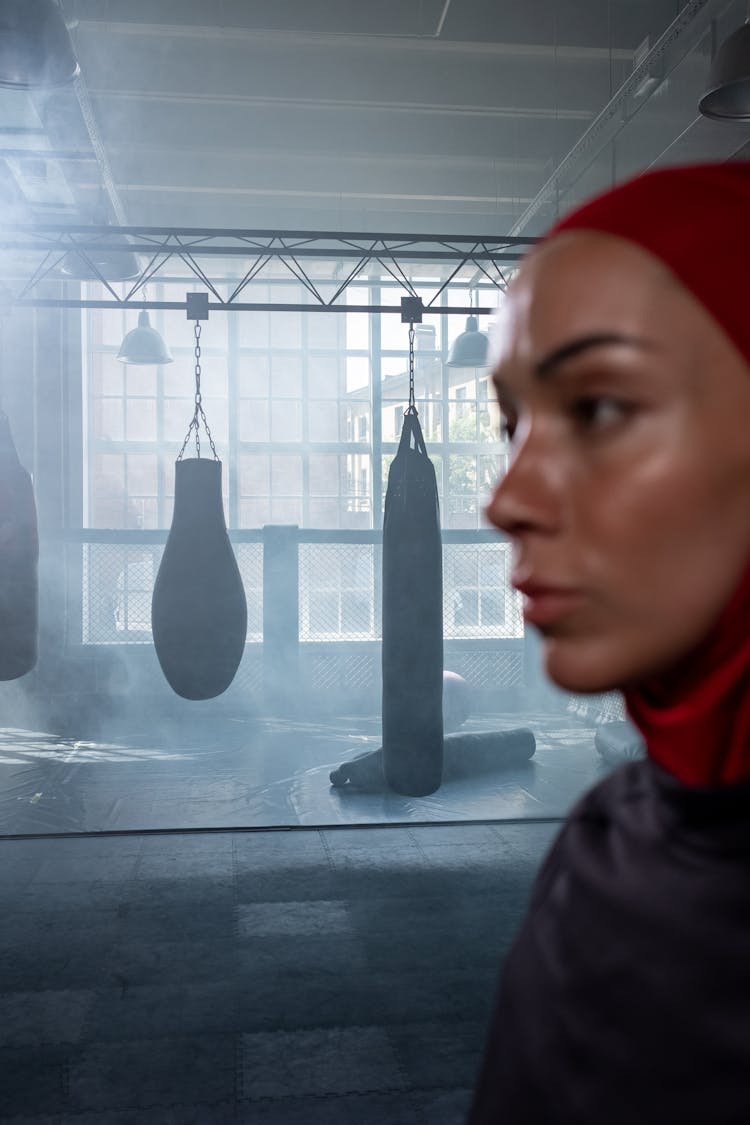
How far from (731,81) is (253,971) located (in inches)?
155

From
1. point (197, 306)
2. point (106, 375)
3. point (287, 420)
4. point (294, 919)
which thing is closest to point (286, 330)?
point (287, 420)

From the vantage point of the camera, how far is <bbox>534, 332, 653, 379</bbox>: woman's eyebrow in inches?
17.9

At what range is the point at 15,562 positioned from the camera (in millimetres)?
4637

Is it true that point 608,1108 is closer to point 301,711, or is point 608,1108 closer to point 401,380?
point 301,711

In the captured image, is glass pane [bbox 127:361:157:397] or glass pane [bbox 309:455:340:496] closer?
glass pane [bbox 127:361:157:397]

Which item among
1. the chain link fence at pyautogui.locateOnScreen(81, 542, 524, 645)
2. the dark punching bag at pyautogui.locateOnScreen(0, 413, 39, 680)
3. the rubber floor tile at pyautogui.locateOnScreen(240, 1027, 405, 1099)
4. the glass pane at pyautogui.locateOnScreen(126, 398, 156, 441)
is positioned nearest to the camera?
the rubber floor tile at pyautogui.locateOnScreen(240, 1027, 405, 1099)

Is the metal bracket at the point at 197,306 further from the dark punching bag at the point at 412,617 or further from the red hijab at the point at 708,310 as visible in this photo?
the red hijab at the point at 708,310

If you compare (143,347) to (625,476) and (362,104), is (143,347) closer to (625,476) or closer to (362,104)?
(362,104)

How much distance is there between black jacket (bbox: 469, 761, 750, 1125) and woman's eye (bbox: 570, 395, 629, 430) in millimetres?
179

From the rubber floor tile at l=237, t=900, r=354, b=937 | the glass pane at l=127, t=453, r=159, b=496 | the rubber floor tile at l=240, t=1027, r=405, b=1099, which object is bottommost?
the rubber floor tile at l=237, t=900, r=354, b=937

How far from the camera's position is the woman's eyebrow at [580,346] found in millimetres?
454

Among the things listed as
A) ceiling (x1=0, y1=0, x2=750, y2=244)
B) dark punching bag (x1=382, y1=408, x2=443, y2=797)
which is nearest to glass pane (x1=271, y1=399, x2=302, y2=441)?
ceiling (x1=0, y1=0, x2=750, y2=244)

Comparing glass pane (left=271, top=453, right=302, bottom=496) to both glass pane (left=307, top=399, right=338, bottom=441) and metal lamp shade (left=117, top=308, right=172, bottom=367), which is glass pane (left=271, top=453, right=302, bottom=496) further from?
metal lamp shade (left=117, top=308, right=172, bottom=367)

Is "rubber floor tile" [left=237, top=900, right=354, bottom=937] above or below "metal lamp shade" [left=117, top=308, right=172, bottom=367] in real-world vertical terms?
below
